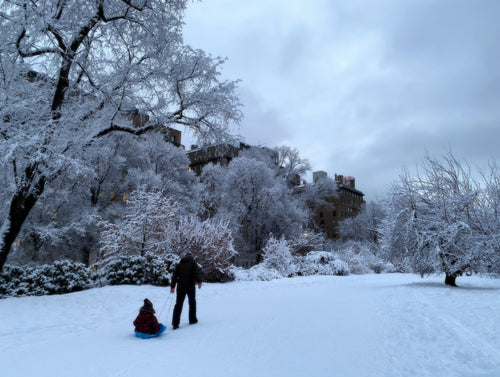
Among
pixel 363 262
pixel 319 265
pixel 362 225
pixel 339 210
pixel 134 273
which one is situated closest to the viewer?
pixel 134 273

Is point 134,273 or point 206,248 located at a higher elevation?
point 206,248

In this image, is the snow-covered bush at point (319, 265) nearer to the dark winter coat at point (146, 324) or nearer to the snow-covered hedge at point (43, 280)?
the snow-covered hedge at point (43, 280)

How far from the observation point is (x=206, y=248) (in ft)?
56.5

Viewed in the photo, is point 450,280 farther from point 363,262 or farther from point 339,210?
point 339,210

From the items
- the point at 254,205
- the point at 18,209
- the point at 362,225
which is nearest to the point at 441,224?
the point at 18,209

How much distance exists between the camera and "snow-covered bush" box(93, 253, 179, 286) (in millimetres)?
13688

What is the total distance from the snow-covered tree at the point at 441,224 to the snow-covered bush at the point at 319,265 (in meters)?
10.9

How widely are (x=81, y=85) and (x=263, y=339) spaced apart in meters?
9.12

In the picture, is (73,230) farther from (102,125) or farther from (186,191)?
(102,125)

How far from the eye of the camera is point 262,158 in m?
41.1

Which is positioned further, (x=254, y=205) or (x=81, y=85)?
(x=254, y=205)

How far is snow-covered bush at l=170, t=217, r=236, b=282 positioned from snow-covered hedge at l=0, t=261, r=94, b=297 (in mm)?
5257

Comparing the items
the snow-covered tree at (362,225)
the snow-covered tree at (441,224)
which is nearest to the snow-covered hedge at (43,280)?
the snow-covered tree at (441,224)

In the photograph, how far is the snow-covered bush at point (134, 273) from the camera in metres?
13.7
